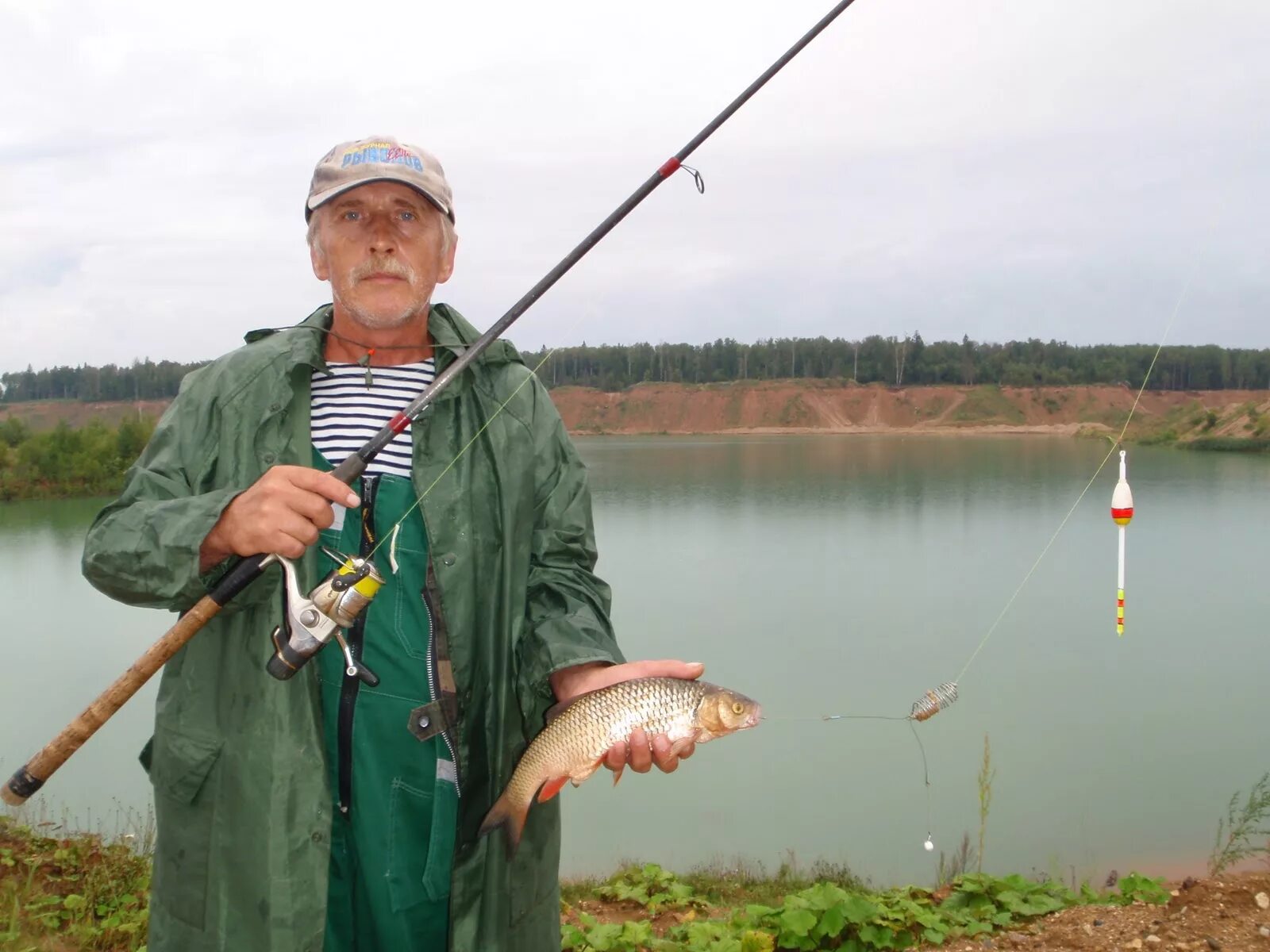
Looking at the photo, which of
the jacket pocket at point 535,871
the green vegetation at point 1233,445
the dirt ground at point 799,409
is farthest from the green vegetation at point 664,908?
the dirt ground at point 799,409

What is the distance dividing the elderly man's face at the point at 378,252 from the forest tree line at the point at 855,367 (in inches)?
1453

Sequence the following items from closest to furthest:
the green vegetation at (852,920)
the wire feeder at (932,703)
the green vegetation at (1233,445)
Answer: the wire feeder at (932,703)
the green vegetation at (852,920)
the green vegetation at (1233,445)

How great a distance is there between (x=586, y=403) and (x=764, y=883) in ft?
202

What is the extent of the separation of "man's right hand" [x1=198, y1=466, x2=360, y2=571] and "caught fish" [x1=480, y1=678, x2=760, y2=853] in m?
0.63

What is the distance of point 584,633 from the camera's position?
2.14 meters

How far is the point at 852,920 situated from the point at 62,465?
1370 inches

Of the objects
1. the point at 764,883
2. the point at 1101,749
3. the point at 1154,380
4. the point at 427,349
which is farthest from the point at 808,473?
the point at 427,349

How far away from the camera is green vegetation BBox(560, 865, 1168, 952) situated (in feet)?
12.6

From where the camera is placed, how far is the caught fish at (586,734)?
81.7 inches

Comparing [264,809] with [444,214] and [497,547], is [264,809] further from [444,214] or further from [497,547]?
[444,214]

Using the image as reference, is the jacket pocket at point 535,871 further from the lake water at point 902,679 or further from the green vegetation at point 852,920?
the lake water at point 902,679

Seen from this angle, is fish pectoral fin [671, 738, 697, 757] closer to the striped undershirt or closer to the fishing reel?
the fishing reel

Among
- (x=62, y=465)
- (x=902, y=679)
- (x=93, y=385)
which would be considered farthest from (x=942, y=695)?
(x=93, y=385)

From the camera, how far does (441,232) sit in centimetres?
236
